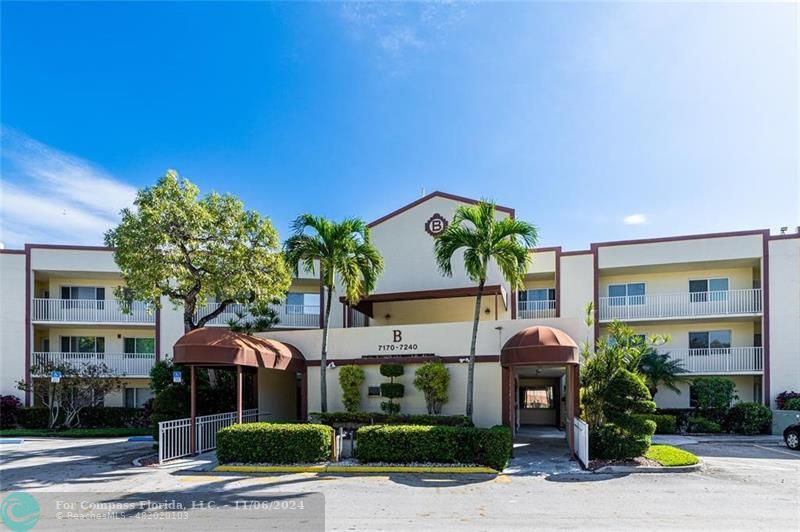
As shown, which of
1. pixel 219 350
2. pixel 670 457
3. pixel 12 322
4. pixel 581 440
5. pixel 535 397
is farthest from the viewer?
pixel 12 322

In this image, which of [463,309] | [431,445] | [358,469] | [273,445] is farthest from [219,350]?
[463,309]

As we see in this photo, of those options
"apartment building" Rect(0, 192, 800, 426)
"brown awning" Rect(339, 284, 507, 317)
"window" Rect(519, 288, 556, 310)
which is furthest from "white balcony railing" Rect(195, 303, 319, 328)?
"window" Rect(519, 288, 556, 310)

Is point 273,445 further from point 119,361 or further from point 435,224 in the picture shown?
point 119,361

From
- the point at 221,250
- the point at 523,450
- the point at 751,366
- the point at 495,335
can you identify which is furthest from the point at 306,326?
the point at 751,366

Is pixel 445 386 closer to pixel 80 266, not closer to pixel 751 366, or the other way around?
pixel 751 366

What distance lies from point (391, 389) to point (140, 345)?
17.0 meters

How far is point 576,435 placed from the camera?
14.7 m

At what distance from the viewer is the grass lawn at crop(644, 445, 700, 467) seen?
13245 mm

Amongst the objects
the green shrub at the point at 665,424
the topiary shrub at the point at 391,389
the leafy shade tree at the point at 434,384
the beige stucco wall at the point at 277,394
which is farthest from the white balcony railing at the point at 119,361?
the green shrub at the point at 665,424

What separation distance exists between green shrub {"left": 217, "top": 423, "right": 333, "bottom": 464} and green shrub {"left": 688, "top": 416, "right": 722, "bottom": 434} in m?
16.5

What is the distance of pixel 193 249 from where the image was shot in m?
17.2

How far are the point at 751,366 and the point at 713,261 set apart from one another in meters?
4.88

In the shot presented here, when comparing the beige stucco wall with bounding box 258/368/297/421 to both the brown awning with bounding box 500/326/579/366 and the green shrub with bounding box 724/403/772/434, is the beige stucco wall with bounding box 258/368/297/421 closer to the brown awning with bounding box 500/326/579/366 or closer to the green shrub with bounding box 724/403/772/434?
the brown awning with bounding box 500/326/579/366

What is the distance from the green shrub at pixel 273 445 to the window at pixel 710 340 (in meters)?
20.0
